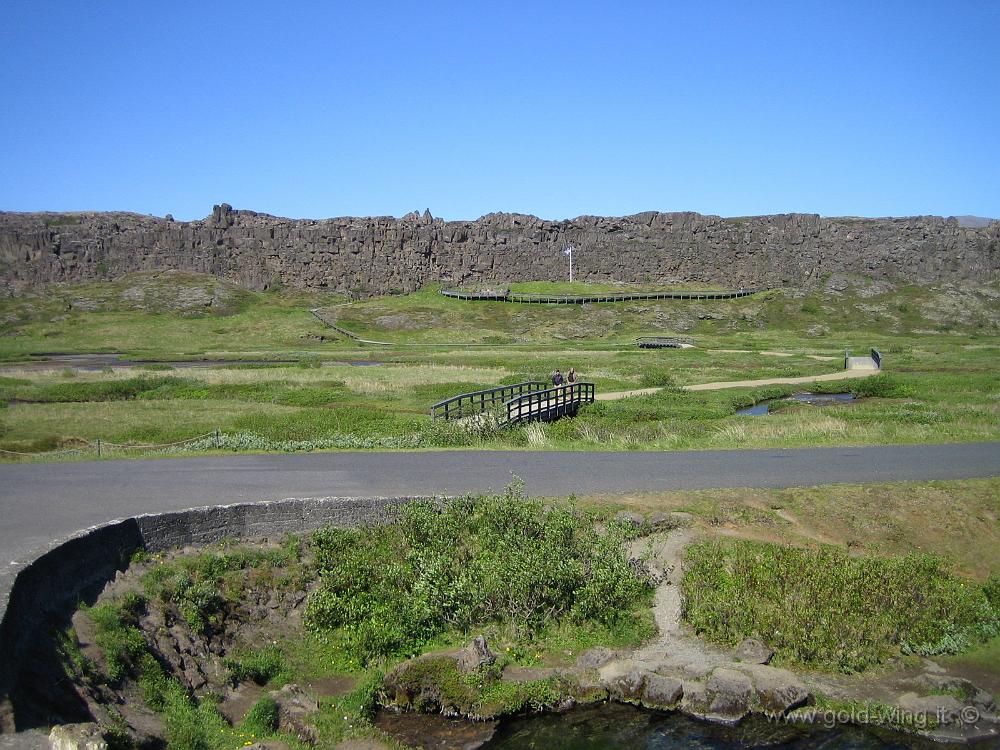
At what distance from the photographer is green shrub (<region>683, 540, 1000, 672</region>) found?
13.2m

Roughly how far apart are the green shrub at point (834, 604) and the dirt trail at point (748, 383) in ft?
77.2

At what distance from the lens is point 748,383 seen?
1870 inches

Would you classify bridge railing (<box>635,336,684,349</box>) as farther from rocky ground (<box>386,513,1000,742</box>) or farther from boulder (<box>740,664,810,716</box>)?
boulder (<box>740,664,810,716</box>)

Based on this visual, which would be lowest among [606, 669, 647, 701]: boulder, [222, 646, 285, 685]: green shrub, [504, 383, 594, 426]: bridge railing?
[606, 669, 647, 701]: boulder

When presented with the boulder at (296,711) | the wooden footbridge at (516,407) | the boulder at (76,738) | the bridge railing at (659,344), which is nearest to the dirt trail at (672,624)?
the boulder at (296,711)

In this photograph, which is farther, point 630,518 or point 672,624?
point 630,518

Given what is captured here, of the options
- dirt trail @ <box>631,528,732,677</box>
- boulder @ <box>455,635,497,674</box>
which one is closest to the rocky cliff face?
dirt trail @ <box>631,528,732,677</box>

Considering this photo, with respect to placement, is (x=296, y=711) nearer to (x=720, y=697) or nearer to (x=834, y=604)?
(x=720, y=697)

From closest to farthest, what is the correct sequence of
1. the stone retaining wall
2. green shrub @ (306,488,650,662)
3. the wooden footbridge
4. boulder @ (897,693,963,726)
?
the stone retaining wall → boulder @ (897,693,963,726) → green shrub @ (306,488,650,662) → the wooden footbridge

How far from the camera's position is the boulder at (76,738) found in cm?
792

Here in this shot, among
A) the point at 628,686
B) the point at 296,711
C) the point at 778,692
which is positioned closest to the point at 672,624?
the point at 628,686

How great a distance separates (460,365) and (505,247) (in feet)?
238

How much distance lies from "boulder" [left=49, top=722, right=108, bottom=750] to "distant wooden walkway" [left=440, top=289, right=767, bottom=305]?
101 m

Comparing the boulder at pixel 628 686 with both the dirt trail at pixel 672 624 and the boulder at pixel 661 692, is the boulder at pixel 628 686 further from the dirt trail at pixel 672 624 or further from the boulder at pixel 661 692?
the dirt trail at pixel 672 624
